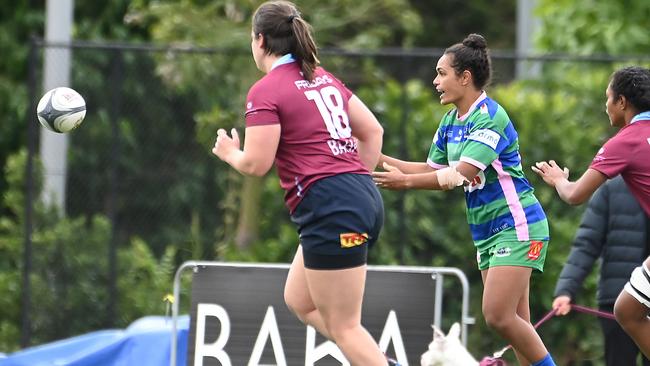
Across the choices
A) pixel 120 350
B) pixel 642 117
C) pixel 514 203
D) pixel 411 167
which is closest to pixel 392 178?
pixel 411 167

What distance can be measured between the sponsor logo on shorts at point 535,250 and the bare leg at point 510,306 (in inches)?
2.5

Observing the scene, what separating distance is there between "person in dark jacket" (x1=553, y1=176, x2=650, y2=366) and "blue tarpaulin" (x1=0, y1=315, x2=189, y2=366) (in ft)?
7.75

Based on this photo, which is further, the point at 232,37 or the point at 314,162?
the point at 232,37

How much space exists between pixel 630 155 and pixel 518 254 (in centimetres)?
70

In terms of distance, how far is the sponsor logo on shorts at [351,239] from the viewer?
17.7 ft

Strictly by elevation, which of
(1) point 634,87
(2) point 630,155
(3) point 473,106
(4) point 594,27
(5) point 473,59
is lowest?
(2) point 630,155

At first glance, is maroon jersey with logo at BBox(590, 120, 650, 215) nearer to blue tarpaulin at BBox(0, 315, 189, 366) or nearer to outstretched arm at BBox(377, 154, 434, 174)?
outstretched arm at BBox(377, 154, 434, 174)

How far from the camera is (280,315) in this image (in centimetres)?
721

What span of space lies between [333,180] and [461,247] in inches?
185

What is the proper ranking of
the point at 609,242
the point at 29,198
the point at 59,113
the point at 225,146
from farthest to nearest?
the point at 29,198, the point at 609,242, the point at 59,113, the point at 225,146

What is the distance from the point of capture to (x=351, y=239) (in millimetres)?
5414

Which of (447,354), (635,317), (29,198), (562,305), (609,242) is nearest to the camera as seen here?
(447,354)

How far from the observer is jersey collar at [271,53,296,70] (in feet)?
18.1

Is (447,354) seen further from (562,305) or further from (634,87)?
(562,305)
